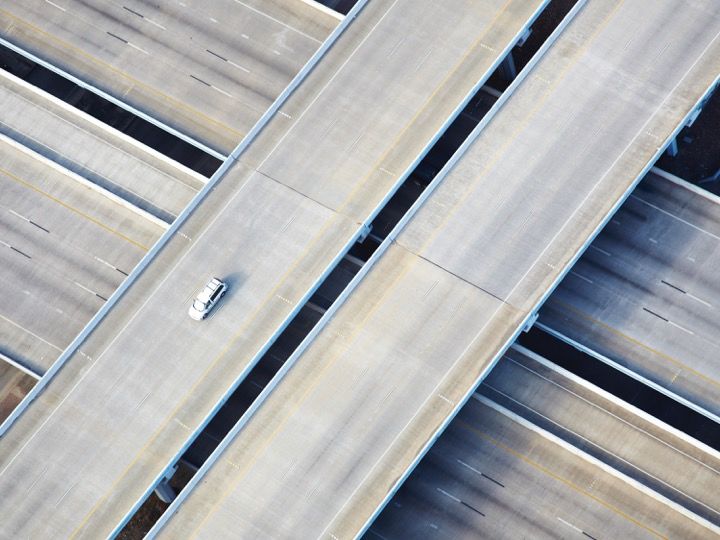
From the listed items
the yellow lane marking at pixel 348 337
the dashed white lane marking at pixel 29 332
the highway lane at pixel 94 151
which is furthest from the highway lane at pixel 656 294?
the dashed white lane marking at pixel 29 332

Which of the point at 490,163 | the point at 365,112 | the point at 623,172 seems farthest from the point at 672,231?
the point at 365,112

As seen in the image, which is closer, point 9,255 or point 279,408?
point 279,408

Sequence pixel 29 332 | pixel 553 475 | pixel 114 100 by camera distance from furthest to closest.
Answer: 1. pixel 114 100
2. pixel 29 332
3. pixel 553 475

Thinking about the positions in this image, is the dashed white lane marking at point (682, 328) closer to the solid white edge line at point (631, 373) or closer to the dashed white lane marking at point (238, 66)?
the solid white edge line at point (631, 373)

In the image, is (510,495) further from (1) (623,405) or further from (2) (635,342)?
(2) (635,342)

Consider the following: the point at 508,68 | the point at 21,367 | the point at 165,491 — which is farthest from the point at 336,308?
the point at 508,68

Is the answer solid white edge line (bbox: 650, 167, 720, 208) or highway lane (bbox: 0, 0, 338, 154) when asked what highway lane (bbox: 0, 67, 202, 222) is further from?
solid white edge line (bbox: 650, 167, 720, 208)

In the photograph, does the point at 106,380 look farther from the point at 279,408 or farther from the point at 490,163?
the point at 490,163
